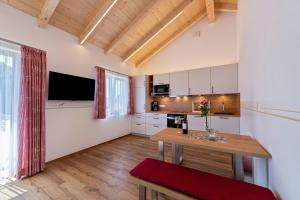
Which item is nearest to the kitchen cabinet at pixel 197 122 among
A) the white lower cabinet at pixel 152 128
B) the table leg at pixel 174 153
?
the white lower cabinet at pixel 152 128

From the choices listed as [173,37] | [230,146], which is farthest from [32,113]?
[173,37]

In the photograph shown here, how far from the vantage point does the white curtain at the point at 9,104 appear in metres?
2.05

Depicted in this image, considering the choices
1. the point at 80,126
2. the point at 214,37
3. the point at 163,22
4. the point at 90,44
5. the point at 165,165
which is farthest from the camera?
the point at 214,37

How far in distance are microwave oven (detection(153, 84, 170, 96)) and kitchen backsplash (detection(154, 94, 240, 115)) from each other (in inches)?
17.3

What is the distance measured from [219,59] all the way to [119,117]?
12.2ft

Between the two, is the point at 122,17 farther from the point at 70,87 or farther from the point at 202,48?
the point at 202,48

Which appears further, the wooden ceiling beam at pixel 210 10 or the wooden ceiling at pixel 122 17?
the wooden ceiling beam at pixel 210 10

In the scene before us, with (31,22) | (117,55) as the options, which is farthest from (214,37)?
(31,22)

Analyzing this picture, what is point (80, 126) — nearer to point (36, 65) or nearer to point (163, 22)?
point (36, 65)

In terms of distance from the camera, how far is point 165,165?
146 cm

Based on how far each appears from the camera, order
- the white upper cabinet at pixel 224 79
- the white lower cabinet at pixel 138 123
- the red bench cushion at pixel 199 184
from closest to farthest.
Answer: the red bench cushion at pixel 199 184 → the white upper cabinet at pixel 224 79 → the white lower cabinet at pixel 138 123

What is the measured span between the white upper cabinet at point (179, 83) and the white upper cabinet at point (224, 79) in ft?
2.46

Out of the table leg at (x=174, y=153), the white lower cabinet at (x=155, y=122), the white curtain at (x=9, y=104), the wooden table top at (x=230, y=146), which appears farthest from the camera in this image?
the white lower cabinet at (x=155, y=122)

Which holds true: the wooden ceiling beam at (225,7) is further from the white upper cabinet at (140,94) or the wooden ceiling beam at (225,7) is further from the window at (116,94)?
the window at (116,94)
